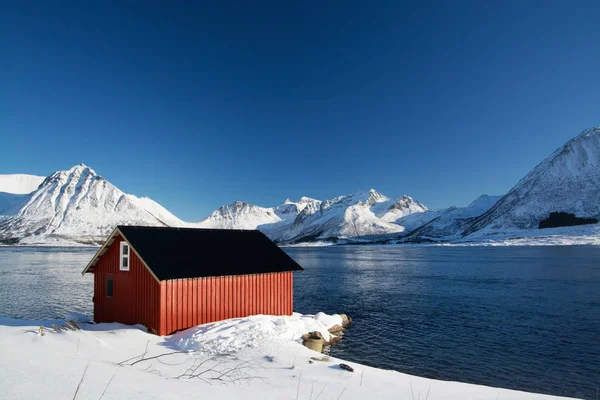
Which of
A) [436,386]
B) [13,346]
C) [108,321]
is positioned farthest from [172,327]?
[436,386]

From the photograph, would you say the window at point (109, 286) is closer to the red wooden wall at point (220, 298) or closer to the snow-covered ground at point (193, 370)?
the snow-covered ground at point (193, 370)

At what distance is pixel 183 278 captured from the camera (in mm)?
21719

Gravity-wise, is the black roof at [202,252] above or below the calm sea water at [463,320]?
above

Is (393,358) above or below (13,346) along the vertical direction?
below

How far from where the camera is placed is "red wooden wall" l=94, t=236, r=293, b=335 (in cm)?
2131

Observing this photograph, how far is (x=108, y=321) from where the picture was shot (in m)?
24.5

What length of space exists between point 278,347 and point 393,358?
7.26m

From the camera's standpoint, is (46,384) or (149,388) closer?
(46,384)

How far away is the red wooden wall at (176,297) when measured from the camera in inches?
839

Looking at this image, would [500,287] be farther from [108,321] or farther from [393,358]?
[108,321]

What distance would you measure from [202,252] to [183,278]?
128 inches

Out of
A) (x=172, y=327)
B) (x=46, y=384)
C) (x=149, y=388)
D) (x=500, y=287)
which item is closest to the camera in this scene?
(x=46, y=384)

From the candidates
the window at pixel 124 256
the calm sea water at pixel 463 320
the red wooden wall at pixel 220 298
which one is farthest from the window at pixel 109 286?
the calm sea water at pixel 463 320

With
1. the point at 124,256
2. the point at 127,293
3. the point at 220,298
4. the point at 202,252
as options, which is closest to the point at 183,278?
the point at 220,298
